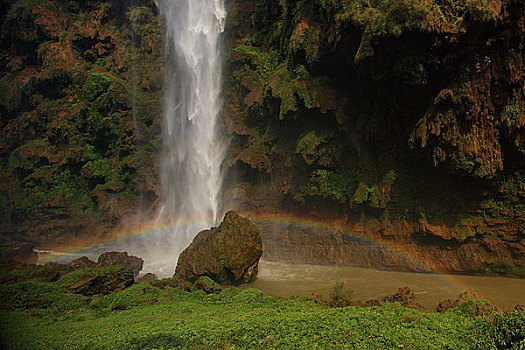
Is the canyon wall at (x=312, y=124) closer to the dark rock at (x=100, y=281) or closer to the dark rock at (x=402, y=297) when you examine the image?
the dark rock at (x=402, y=297)

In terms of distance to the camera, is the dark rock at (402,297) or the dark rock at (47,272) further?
the dark rock at (47,272)

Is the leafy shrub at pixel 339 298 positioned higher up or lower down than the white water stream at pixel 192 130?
lower down

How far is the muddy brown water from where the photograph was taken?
10812mm

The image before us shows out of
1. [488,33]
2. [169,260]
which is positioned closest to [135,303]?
[169,260]

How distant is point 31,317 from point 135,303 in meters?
2.49

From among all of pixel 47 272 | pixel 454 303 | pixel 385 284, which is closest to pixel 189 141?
pixel 47 272

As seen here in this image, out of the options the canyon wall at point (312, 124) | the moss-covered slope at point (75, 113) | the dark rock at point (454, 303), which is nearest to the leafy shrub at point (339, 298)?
the dark rock at point (454, 303)

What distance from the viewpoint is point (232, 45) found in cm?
2295

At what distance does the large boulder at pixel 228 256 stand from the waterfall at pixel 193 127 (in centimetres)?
752

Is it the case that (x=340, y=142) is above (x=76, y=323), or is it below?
above

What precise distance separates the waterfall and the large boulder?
7523mm

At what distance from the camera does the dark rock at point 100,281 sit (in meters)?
11.2

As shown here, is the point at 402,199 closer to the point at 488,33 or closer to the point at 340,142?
the point at 340,142

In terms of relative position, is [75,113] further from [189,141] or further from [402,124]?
[402,124]
